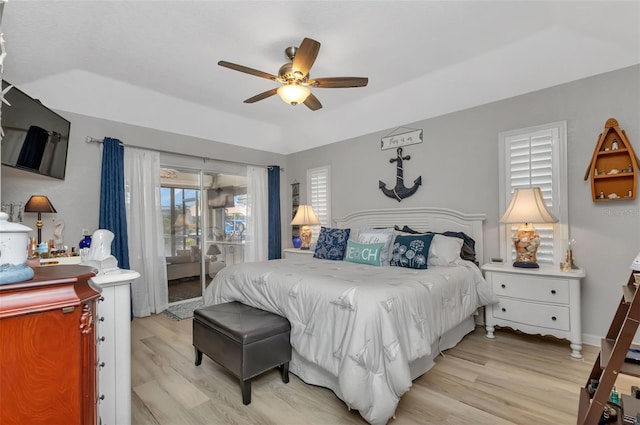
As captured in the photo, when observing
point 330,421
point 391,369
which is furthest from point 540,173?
point 330,421

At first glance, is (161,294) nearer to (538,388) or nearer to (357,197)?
(357,197)

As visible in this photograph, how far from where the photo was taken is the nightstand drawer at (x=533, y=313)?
2.73 metres

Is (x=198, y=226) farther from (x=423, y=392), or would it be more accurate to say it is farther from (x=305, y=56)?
(x=423, y=392)

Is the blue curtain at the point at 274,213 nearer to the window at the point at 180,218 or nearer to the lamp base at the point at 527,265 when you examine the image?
the window at the point at 180,218

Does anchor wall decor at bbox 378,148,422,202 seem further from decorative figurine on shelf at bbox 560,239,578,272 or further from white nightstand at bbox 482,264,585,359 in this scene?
decorative figurine on shelf at bbox 560,239,578,272

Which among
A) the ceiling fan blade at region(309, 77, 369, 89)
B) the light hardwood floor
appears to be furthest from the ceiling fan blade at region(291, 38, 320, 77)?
the light hardwood floor

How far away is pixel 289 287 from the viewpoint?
246 cm

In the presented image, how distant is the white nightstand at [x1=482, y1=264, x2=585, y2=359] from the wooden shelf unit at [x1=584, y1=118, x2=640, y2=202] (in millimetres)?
758

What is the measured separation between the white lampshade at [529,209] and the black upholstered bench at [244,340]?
92.1 inches

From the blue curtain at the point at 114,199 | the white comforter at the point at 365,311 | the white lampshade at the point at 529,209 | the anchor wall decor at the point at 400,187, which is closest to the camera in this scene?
the white comforter at the point at 365,311

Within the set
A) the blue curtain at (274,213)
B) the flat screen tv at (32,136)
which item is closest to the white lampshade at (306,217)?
the blue curtain at (274,213)

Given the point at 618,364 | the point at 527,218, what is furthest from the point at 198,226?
the point at 618,364

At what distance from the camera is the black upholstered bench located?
83.1 inches

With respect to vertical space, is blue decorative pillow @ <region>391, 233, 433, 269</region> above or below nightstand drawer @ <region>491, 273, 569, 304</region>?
above
